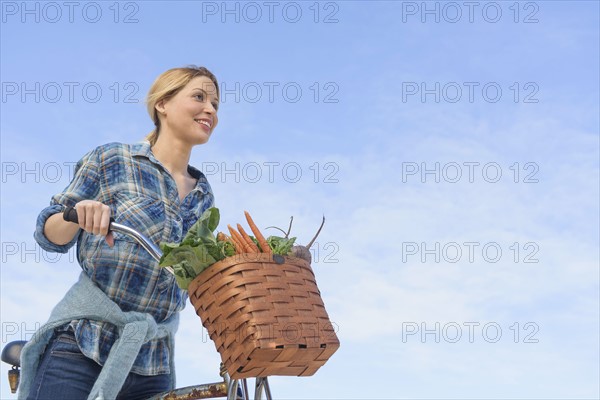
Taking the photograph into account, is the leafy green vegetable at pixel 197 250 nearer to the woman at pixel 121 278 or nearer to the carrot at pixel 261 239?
the carrot at pixel 261 239

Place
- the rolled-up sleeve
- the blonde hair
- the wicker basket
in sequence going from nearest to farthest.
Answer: the wicker basket
the rolled-up sleeve
the blonde hair

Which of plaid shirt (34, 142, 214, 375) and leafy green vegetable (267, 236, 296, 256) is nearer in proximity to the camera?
leafy green vegetable (267, 236, 296, 256)

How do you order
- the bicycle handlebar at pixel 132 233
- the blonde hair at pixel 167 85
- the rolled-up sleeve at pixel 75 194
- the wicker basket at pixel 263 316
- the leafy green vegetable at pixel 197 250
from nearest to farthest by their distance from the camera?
the wicker basket at pixel 263 316, the leafy green vegetable at pixel 197 250, the bicycle handlebar at pixel 132 233, the rolled-up sleeve at pixel 75 194, the blonde hair at pixel 167 85

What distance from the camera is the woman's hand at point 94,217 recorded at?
287 cm

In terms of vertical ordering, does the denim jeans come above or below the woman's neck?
below

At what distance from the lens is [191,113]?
140 inches

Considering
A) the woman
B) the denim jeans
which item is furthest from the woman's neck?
the denim jeans

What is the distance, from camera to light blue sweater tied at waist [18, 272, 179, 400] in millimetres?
3070

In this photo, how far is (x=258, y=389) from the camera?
8.69 feet

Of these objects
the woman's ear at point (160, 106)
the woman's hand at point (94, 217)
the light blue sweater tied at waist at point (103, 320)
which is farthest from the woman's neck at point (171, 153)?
the woman's hand at point (94, 217)

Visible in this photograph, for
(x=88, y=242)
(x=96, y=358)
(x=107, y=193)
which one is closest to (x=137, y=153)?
(x=107, y=193)

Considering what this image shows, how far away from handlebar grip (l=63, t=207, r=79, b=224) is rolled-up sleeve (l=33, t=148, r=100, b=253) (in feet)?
0.85

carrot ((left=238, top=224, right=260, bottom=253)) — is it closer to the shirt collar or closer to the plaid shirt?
the plaid shirt

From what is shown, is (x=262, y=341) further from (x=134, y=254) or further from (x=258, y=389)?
(x=134, y=254)
